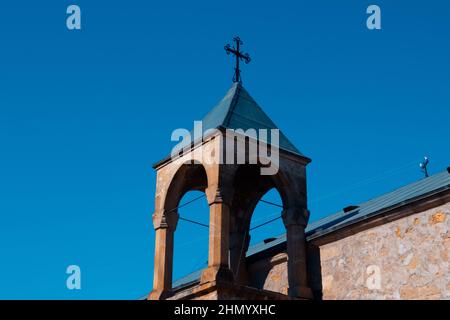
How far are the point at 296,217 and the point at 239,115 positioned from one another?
257cm

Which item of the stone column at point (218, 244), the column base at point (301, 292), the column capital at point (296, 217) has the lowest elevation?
the column base at point (301, 292)

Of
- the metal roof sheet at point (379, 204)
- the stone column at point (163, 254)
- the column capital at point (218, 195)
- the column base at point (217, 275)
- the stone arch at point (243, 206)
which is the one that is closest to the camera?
the column base at point (217, 275)

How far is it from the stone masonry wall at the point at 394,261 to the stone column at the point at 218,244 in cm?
226

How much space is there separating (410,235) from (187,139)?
5378 millimetres

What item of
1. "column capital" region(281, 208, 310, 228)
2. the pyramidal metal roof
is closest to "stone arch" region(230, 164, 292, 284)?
the pyramidal metal roof

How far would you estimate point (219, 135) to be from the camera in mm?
15398

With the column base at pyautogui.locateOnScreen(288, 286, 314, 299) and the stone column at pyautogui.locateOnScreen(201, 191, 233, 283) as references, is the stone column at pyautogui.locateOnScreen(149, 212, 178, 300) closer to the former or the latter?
the stone column at pyautogui.locateOnScreen(201, 191, 233, 283)

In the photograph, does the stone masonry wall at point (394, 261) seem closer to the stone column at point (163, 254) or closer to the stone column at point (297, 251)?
the stone column at point (297, 251)

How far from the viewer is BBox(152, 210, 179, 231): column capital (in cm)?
1639

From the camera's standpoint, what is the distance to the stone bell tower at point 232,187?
578 inches

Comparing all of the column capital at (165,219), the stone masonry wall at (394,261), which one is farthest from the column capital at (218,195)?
the stone masonry wall at (394,261)

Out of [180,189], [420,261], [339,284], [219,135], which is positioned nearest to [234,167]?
[219,135]
